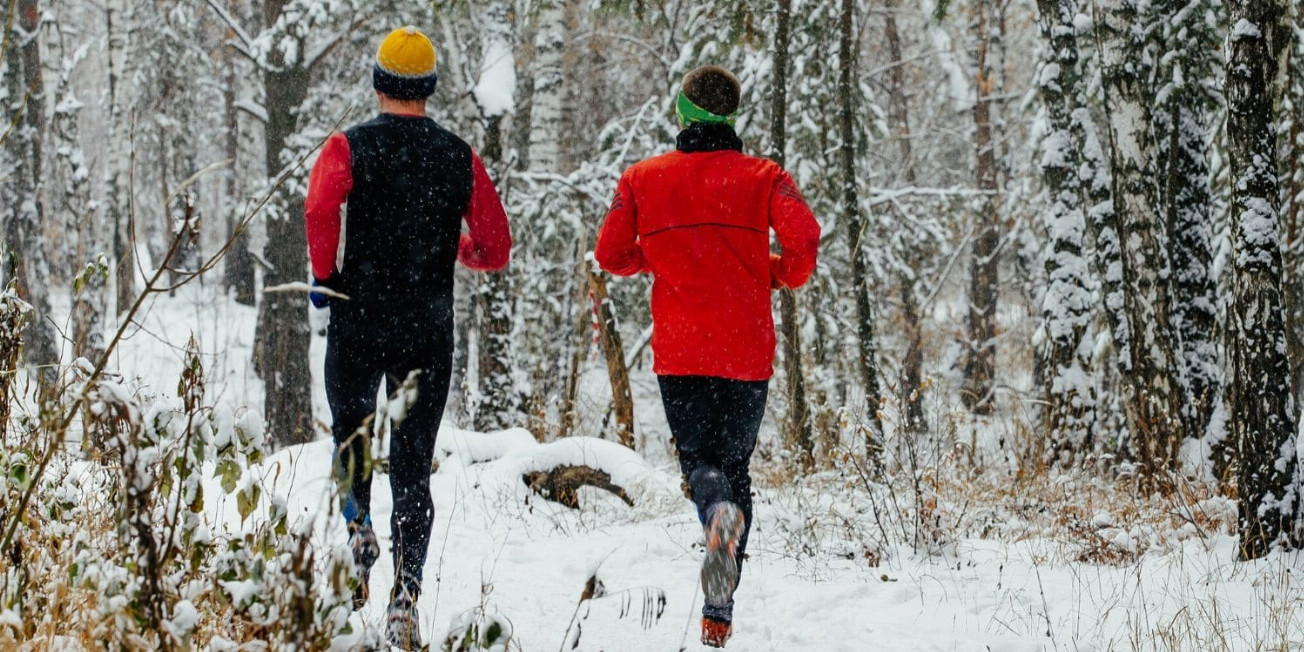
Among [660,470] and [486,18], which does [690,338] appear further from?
[486,18]

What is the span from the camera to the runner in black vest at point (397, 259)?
3072mm

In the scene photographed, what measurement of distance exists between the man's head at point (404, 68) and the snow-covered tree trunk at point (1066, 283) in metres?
5.64

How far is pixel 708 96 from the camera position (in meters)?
3.43

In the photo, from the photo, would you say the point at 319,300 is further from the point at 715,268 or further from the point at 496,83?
the point at 496,83

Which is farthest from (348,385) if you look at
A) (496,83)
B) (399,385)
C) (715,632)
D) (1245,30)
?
(496,83)

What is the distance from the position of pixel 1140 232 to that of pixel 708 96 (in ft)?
14.5

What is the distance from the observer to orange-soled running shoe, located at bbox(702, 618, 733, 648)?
10.8 feet

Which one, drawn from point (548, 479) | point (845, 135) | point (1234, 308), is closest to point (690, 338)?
point (1234, 308)

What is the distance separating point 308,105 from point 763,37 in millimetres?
9377

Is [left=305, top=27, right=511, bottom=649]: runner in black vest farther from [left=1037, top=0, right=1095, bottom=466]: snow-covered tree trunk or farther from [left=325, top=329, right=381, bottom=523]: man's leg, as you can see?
[left=1037, top=0, right=1095, bottom=466]: snow-covered tree trunk

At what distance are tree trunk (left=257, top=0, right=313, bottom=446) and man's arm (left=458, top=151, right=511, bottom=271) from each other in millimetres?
7222

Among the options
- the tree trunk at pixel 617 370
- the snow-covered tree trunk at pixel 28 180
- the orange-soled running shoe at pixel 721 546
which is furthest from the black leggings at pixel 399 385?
the snow-covered tree trunk at pixel 28 180

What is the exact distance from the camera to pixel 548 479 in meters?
Result: 6.09

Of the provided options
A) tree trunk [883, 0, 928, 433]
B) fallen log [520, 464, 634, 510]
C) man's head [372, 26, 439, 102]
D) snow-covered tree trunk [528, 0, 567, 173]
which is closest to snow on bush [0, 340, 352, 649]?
man's head [372, 26, 439, 102]
